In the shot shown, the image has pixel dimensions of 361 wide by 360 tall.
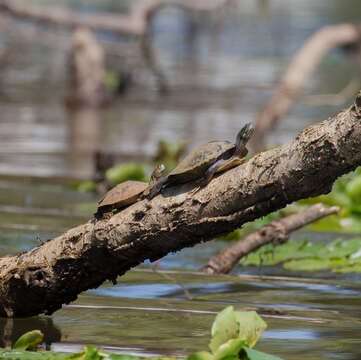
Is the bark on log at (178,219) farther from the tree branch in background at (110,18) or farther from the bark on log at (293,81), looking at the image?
the tree branch in background at (110,18)

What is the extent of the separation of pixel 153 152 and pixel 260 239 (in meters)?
6.27

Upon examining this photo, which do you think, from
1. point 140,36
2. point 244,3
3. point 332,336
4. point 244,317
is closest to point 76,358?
point 244,317

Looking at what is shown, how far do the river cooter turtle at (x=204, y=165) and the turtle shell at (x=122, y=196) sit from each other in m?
0.11

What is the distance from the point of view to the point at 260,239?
538cm

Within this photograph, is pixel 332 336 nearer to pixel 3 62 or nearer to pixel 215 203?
pixel 215 203

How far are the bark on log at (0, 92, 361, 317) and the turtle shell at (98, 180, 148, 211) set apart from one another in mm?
65

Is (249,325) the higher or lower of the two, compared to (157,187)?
lower

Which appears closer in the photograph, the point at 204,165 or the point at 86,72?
the point at 204,165

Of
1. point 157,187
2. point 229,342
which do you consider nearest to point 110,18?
point 157,187

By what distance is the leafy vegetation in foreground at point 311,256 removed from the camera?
5426 mm

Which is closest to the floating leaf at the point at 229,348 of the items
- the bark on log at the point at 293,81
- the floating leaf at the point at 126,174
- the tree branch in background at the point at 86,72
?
the floating leaf at the point at 126,174

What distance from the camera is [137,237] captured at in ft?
11.9

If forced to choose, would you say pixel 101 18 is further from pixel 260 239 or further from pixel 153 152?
pixel 260 239

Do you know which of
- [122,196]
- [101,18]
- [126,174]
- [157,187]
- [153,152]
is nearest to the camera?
[157,187]
